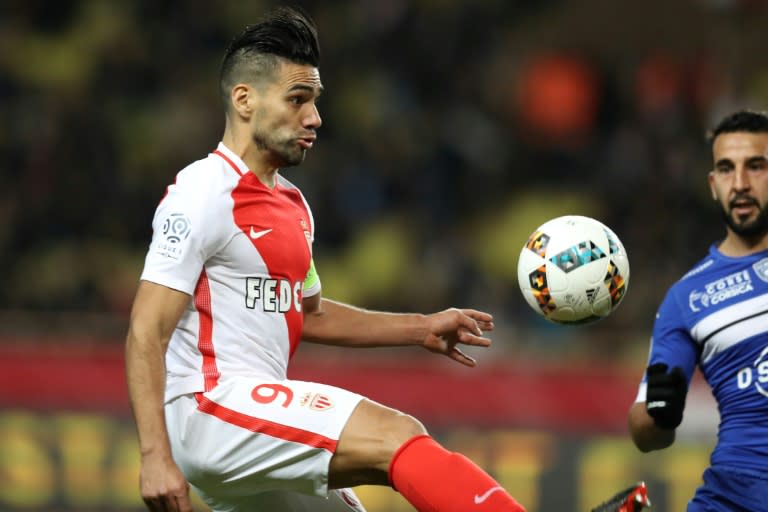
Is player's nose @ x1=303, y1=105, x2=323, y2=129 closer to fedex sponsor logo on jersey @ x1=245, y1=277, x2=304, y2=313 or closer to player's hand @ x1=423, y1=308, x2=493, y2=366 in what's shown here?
fedex sponsor logo on jersey @ x1=245, y1=277, x2=304, y2=313

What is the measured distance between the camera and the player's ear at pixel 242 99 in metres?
4.61

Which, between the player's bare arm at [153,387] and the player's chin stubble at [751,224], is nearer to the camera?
the player's bare arm at [153,387]

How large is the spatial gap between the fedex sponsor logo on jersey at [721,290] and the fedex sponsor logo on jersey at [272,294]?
1.65 metres

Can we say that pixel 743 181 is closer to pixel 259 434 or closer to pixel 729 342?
pixel 729 342

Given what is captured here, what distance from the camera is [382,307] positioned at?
10.5 metres

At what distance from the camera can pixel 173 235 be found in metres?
4.28

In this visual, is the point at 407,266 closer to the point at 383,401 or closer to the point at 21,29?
the point at 383,401

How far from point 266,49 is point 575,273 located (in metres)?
1.43

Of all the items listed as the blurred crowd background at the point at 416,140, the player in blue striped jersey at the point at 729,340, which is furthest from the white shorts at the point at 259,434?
the blurred crowd background at the point at 416,140

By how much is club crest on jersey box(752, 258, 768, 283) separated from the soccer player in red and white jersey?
112cm

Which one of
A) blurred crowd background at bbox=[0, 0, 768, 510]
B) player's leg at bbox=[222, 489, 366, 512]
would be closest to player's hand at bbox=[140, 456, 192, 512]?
player's leg at bbox=[222, 489, 366, 512]

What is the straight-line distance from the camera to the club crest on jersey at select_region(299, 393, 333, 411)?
165 inches

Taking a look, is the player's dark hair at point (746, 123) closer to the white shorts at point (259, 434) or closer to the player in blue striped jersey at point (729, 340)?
the player in blue striped jersey at point (729, 340)

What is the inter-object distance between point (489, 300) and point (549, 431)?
64.8 inches
